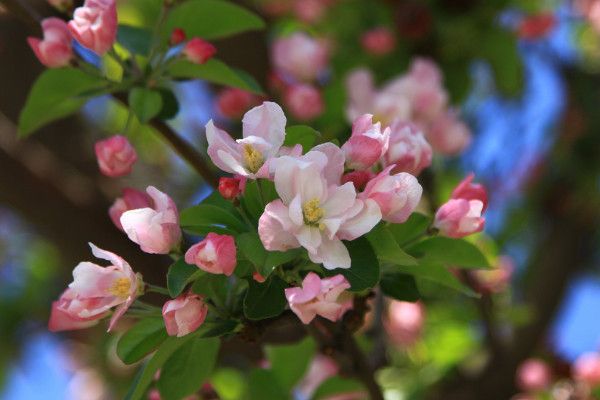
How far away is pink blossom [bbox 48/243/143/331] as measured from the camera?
946 millimetres

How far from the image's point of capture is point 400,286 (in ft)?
3.54

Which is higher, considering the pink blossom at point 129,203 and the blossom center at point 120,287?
the blossom center at point 120,287

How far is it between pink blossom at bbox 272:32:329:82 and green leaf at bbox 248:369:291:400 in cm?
92

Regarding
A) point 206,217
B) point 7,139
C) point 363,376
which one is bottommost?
point 7,139

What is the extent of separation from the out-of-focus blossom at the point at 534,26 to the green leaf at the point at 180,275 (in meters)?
1.66

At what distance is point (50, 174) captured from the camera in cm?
227

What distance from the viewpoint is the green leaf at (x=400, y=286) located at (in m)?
1.07

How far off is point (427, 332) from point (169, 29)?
1.48m

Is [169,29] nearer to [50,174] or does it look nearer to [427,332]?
[50,174]

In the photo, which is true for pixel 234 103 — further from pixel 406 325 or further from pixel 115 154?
pixel 406 325

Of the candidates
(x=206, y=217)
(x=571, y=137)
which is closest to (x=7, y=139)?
(x=206, y=217)

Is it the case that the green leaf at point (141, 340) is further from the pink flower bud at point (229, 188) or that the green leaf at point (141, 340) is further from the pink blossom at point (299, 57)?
the pink blossom at point (299, 57)

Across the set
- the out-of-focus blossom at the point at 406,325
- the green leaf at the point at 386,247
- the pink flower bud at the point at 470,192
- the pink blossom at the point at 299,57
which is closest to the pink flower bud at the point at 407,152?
the pink flower bud at the point at 470,192

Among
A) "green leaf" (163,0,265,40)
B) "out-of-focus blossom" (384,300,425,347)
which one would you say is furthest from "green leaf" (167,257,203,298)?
"out-of-focus blossom" (384,300,425,347)
